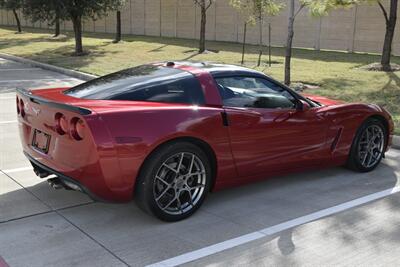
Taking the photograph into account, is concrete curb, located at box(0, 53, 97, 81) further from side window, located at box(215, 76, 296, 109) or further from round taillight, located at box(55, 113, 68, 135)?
round taillight, located at box(55, 113, 68, 135)

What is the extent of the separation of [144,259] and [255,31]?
22394 mm

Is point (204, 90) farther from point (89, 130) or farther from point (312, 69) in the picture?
point (312, 69)

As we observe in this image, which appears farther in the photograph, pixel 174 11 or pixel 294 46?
pixel 174 11

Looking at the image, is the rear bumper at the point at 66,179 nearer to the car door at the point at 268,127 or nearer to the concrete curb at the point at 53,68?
the car door at the point at 268,127

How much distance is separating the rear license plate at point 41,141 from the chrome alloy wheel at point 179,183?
1.04 m

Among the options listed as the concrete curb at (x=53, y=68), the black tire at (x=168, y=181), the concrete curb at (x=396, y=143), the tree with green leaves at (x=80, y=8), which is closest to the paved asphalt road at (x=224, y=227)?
the black tire at (x=168, y=181)

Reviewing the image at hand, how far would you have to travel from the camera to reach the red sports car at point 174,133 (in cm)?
405

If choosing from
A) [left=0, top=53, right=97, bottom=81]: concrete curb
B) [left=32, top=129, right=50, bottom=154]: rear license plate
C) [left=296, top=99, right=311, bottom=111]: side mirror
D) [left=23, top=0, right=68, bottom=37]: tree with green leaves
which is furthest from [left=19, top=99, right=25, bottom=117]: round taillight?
[left=23, top=0, right=68, bottom=37]: tree with green leaves

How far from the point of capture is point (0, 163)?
6043 mm

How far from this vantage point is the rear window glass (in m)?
4.53

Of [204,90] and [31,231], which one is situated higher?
[204,90]

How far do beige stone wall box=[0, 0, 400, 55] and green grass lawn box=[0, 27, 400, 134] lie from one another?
1.66m

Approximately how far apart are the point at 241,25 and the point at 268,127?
22105 mm

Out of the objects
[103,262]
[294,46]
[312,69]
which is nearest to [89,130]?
[103,262]
